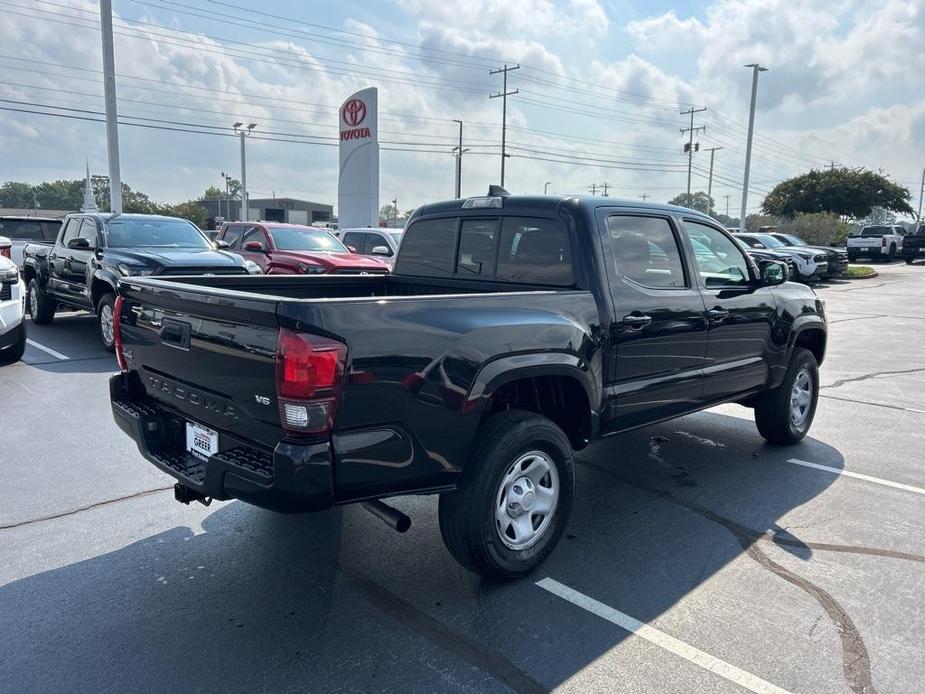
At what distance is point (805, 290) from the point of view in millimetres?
6023

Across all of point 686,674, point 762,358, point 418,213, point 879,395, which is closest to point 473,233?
point 418,213

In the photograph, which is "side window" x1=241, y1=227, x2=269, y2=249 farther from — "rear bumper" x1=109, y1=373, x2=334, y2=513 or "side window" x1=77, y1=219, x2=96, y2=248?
"rear bumper" x1=109, y1=373, x2=334, y2=513

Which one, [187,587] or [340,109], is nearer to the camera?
[187,587]

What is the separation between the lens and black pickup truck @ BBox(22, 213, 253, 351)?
914 cm

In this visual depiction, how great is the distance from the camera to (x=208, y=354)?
10.5 ft

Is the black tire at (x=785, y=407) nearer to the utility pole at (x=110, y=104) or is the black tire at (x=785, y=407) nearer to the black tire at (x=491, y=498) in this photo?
the black tire at (x=491, y=498)

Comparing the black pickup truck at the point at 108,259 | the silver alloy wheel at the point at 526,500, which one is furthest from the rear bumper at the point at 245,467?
the black pickup truck at the point at 108,259

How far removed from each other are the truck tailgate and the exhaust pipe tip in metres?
0.60

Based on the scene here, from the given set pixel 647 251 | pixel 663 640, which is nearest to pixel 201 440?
pixel 663 640

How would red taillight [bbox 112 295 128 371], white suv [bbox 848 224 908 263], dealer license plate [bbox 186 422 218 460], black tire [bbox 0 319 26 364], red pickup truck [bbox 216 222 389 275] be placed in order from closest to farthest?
dealer license plate [bbox 186 422 218 460] < red taillight [bbox 112 295 128 371] < black tire [bbox 0 319 26 364] < red pickup truck [bbox 216 222 389 275] < white suv [bbox 848 224 908 263]

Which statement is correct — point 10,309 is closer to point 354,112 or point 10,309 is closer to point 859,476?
point 859,476

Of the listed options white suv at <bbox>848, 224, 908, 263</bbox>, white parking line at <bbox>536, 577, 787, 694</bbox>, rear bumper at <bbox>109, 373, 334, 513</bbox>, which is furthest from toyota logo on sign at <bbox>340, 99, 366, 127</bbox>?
white parking line at <bbox>536, 577, 787, 694</bbox>

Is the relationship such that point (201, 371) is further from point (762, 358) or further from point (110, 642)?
point (762, 358)

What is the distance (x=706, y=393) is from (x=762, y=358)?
32.0 inches
